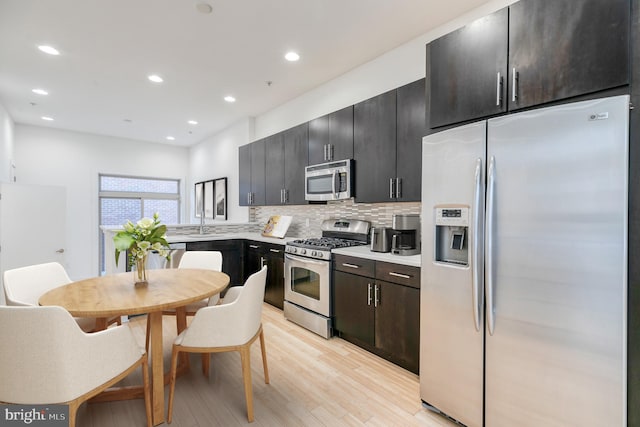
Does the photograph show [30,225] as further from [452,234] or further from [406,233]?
[452,234]

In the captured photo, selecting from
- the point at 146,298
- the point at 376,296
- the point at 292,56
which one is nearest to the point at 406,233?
the point at 376,296

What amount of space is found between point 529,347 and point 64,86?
5.55 meters

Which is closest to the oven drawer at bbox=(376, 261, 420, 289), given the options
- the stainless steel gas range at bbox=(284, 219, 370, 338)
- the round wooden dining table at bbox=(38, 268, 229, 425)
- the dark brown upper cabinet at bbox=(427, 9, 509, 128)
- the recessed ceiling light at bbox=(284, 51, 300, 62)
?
the stainless steel gas range at bbox=(284, 219, 370, 338)

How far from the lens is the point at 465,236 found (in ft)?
5.93

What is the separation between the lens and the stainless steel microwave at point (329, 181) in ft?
10.6

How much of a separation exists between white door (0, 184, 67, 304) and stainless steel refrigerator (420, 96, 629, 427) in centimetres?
528

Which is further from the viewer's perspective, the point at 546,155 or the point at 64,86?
the point at 64,86

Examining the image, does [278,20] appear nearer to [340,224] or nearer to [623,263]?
[340,224]

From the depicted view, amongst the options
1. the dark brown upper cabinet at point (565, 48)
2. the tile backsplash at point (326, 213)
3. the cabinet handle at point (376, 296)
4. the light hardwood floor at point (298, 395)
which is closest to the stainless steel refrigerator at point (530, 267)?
the dark brown upper cabinet at point (565, 48)

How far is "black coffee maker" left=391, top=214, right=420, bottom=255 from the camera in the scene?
271 cm

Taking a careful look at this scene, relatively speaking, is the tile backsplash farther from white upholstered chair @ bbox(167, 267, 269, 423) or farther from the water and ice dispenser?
white upholstered chair @ bbox(167, 267, 269, 423)

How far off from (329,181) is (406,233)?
1.10 meters

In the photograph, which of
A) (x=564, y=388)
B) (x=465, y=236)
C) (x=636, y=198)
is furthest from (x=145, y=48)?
(x=564, y=388)

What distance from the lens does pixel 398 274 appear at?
2428 mm
